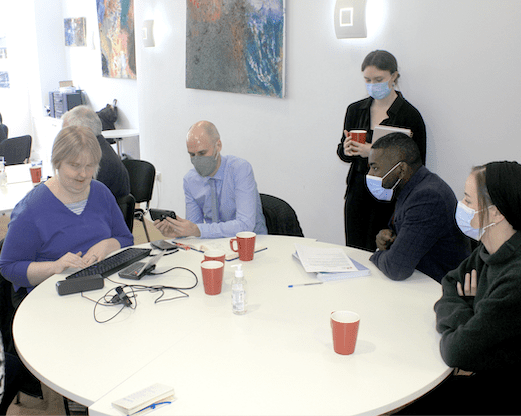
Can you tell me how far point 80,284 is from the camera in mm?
1791

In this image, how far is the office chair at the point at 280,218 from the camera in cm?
263

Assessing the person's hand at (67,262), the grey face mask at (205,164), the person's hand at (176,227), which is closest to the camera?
the person's hand at (67,262)

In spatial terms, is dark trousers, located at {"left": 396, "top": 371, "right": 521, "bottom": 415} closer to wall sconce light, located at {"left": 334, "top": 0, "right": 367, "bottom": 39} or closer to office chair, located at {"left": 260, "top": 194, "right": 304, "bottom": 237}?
office chair, located at {"left": 260, "top": 194, "right": 304, "bottom": 237}

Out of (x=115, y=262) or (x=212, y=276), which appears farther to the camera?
(x=115, y=262)

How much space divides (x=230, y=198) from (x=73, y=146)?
832 millimetres

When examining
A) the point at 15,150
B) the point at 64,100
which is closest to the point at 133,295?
the point at 15,150

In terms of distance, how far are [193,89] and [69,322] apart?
3.31 meters

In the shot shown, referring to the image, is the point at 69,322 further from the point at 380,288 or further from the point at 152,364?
the point at 380,288

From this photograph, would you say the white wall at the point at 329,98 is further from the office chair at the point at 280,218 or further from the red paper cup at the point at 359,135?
the office chair at the point at 280,218

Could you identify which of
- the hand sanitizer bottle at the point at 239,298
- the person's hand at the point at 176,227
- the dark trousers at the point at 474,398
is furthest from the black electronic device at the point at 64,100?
the dark trousers at the point at 474,398

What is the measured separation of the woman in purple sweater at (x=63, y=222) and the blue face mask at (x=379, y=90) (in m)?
1.51

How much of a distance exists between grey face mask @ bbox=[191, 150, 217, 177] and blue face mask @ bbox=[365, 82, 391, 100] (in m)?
0.97

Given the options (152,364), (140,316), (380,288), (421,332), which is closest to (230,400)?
(152,364)

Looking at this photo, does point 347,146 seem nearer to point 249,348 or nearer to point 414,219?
point 414,219
